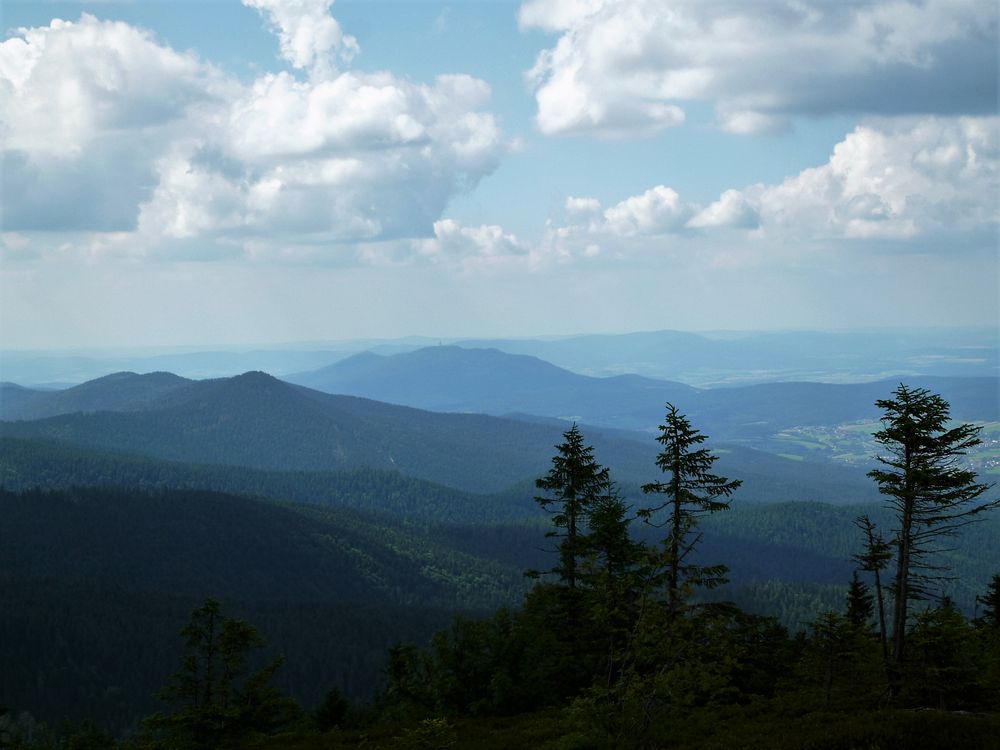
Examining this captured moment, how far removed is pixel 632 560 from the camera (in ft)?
124

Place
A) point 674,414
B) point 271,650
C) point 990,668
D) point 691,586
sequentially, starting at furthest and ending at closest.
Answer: point 271,650 < point 990,668 < point 674,414 < point 691,586

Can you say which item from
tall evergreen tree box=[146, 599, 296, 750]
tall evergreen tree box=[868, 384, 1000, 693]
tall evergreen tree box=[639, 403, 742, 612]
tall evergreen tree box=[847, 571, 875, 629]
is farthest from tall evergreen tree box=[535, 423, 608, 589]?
tall evergreen tree box=[847, 571, 875, 629]

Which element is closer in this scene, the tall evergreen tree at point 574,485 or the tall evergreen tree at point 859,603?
the tall evergreen tree at point 574,485

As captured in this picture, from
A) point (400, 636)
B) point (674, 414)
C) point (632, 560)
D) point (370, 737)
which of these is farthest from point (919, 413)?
point (400, 636)

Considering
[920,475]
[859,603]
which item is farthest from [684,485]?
[859,603]

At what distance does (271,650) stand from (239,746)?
12831 centimetres

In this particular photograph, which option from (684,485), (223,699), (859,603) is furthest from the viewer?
(859,603)

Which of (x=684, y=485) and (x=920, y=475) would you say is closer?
(x=920, y=475)

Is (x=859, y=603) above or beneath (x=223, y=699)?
above

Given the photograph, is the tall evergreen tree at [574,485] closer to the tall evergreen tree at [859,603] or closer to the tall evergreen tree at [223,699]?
the tall evergreen tree at [223,699]

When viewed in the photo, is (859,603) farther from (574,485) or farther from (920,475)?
(920,475)

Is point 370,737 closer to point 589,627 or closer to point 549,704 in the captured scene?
point 549,704

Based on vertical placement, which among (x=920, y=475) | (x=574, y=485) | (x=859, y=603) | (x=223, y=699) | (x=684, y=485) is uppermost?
(x=920, y=475)

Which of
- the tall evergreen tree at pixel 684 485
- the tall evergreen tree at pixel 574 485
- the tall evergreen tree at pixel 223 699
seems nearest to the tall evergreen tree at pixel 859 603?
the tall evergreen tree at pixel 574 485
